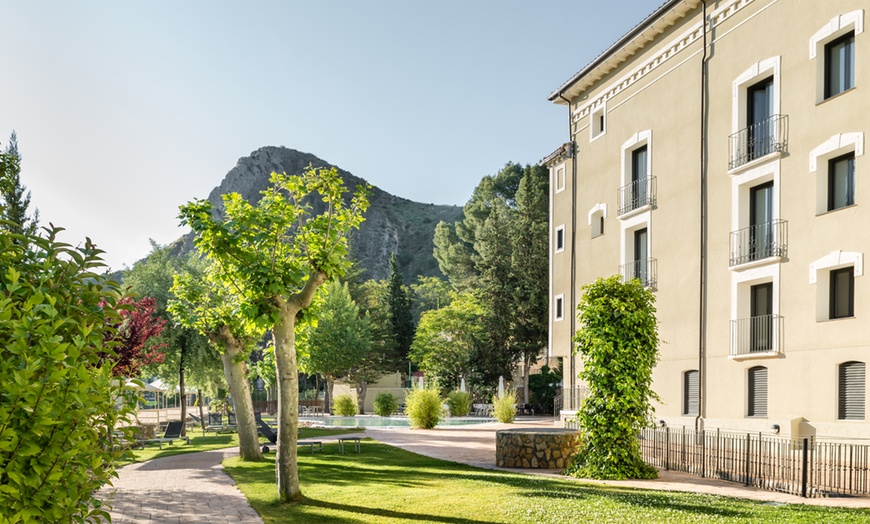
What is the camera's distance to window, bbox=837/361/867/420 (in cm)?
1638

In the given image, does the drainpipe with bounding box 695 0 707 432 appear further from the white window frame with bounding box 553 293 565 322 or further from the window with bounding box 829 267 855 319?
the white window frame with bounding box 553 293 565 322

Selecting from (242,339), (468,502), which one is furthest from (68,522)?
(242,339)

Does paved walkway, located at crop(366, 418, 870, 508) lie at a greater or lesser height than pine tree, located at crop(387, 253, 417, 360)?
lesser

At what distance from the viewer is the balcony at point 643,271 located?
78.3ft

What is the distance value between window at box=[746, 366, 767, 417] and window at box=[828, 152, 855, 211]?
178 inches

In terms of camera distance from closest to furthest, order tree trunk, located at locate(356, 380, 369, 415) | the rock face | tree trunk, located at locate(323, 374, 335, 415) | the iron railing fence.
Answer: the iron railing fence → tree trunk, located at locate(323, 374, 335, 415) → tree trunk, located at locate(356, 380, 369, 415) → the rock face

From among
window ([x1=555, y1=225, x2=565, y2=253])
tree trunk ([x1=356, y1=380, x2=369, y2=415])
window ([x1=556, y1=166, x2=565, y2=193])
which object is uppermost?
window ([x1=556, y1=166, x2=565, y2=193])

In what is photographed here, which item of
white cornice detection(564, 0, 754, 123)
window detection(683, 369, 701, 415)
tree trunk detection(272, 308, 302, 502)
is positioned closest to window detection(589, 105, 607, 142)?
white cornice detection(564, 0, 754, 123)

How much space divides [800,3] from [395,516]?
15.3 meters

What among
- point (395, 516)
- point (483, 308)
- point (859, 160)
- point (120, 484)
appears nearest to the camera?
A: point (395, 516)

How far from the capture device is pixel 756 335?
1973cm

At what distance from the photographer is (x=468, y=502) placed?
11.3 m

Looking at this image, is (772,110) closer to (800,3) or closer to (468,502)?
(800,3)

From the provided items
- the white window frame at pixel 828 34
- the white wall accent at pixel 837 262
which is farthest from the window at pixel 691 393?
the white window frame at pixel 828 34
